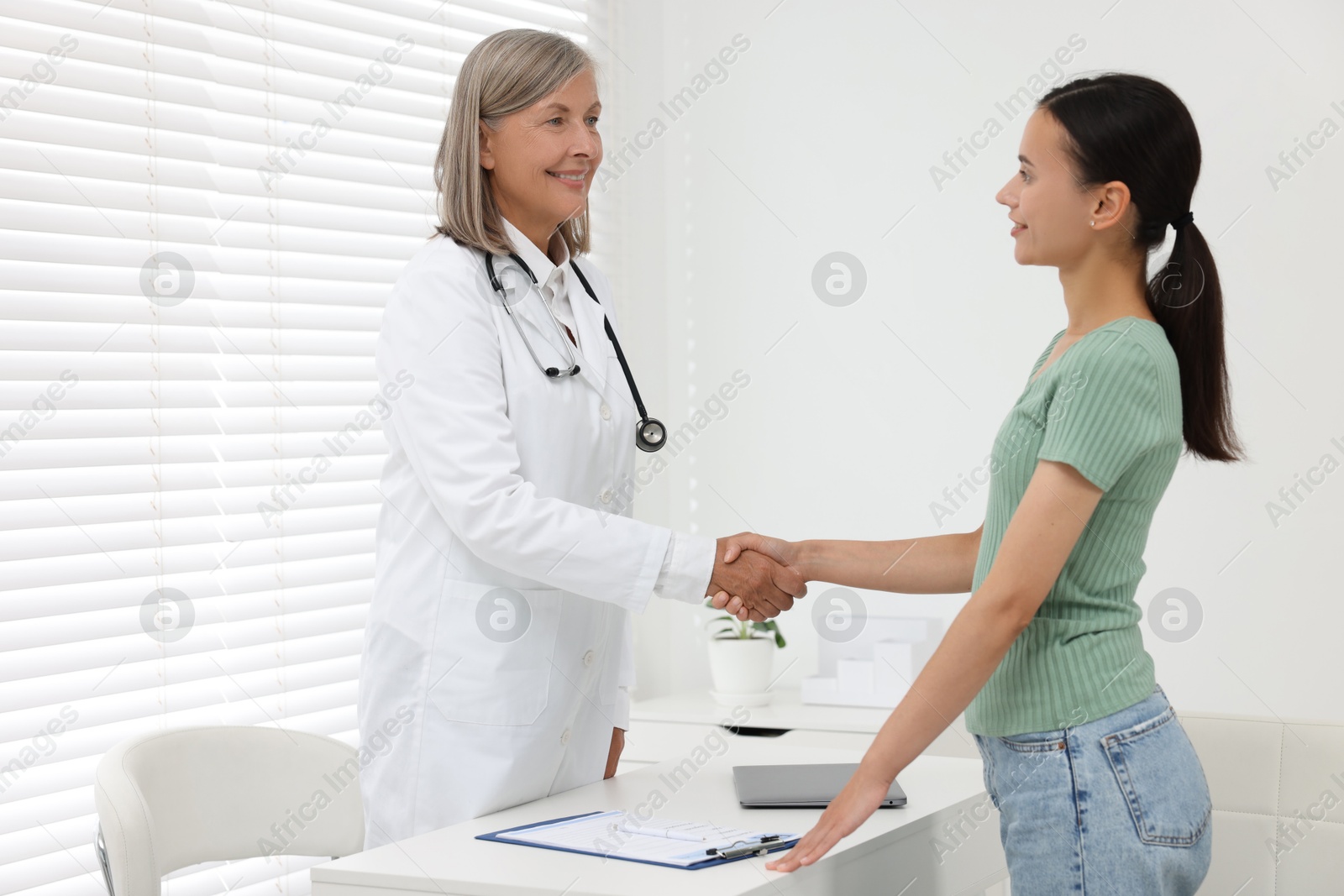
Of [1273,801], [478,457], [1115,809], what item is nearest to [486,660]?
[478,457]

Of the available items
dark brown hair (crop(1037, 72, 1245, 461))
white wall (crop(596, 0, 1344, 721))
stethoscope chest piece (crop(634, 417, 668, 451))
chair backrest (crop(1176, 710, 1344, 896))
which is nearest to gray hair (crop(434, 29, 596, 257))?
stethoscope chest piece (crop(634, 417, 668, 451))

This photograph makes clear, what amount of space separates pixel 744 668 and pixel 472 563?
4.80 feet

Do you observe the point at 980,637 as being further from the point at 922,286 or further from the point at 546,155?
the point at 922,286

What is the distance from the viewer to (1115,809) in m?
1.17

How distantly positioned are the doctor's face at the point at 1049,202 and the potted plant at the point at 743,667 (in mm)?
1720

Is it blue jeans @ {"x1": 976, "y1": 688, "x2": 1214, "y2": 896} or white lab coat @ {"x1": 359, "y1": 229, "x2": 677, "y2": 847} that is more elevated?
white lab coat @ {"x1": 359, "y1": 229, "x2": 677, "y2": 847}

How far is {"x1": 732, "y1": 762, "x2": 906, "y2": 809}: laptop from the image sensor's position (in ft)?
4.87

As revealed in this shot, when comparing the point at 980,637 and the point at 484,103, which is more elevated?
the point at 484,103

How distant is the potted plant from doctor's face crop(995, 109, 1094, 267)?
5.64ft

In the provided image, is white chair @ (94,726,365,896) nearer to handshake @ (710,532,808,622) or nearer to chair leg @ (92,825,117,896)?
chair leg @ (92,825,117,896)

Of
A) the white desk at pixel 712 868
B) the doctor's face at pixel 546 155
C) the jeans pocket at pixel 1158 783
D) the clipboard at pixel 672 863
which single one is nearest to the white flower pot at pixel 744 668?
the white desk at pixel 712 868

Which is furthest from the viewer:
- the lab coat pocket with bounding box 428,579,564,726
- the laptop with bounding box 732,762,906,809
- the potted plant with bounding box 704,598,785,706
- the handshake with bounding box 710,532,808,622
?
the potted plant with bounding box 704,598,785,706

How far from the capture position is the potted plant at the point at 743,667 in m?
2.96

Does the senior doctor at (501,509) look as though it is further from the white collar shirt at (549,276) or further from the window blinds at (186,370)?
the window blinds at (186,370)
